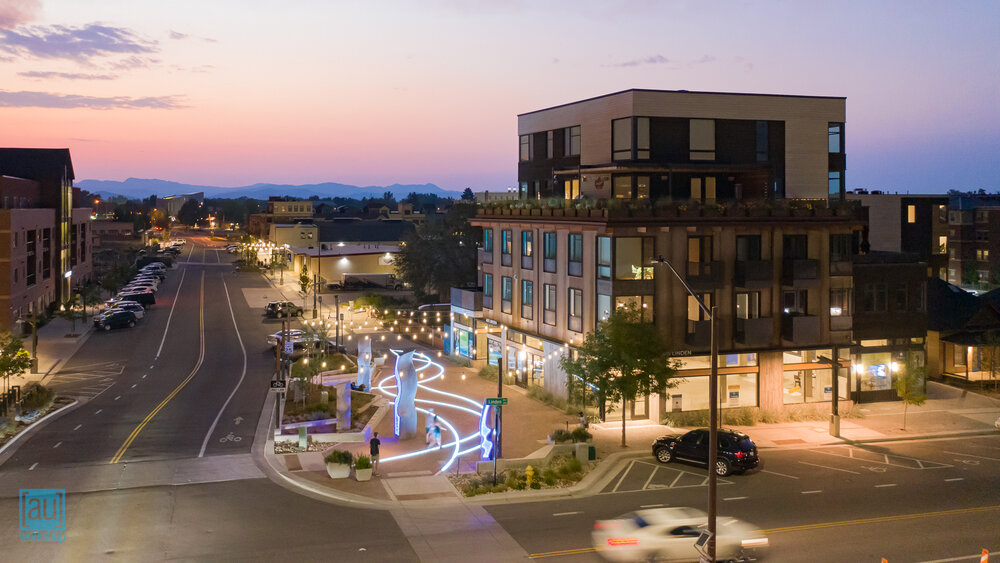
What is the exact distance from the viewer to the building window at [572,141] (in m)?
45.3

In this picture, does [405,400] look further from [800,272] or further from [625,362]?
[800,272]

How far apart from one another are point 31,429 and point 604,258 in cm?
2512

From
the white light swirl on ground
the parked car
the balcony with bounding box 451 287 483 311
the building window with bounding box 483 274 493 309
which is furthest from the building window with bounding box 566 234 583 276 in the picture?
the parked car

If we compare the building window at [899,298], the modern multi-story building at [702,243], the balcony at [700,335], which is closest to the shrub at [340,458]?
the modern multi-story building at [702,243]

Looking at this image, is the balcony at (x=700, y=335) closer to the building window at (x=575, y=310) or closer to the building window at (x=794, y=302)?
the building window at (x=794, y=302)

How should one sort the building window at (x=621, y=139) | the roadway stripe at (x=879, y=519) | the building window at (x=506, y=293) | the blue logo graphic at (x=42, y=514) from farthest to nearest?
the building window at (x=506, y=293), the building window at (x=621, y=139), the roadway stripe at (x=879, y=519), the blue logo graphic at (x=42, y=514)

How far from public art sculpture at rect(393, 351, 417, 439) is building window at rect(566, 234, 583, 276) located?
10030mm

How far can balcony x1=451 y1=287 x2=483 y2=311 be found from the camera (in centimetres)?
5031

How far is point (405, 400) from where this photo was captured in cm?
3338

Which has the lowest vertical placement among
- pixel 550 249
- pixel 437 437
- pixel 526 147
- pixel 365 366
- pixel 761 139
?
Answer: pixel 437 437

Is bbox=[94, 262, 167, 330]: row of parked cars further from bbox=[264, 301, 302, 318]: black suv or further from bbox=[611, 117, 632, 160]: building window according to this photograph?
bbox=[611, 117, 632, 160]: building window

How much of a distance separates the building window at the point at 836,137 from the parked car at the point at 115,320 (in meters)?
52.7

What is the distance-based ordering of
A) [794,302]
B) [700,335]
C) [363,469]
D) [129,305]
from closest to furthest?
[363,469] < [700,335] < [794,302] < [129,305]

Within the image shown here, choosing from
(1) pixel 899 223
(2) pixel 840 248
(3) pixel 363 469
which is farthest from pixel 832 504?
(1) pixel 899 223
